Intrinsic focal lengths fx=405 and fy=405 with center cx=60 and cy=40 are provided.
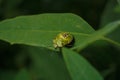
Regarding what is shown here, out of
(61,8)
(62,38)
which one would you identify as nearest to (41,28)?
(62,38)

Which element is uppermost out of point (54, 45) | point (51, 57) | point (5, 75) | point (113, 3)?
point (54, 45)

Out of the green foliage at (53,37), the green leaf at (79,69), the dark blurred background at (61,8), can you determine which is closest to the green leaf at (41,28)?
the green foliage at (53,37)

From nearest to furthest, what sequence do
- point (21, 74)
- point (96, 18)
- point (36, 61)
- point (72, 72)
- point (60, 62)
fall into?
1. point (72, 72)
2. point (21, 74)
3. point (60, 62)
4. point (36, 61)
5. point (96, 18)

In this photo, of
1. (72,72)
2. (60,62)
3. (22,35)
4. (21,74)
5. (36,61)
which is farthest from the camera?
(36,61)

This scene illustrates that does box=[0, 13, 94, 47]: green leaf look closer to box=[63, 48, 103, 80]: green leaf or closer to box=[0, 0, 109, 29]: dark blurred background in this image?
box=[63, 48, 103, 80]: green leaf

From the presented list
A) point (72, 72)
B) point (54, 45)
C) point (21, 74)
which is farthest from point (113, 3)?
point (72, 72)

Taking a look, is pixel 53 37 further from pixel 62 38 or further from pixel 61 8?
pixel 61 8

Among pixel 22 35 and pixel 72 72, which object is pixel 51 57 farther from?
pixel 72 72

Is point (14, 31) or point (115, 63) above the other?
point (14, 31)
